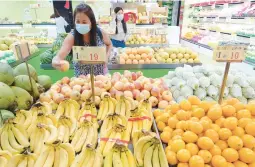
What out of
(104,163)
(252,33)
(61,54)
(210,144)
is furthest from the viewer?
(252,33)

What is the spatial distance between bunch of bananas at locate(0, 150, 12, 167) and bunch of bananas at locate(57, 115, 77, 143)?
27cm

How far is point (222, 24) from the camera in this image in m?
7.50

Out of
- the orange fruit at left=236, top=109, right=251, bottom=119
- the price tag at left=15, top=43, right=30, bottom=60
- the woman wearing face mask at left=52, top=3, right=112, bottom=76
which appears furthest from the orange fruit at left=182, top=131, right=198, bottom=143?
the woman wearing face mask at left=52, top=3, right=112, bottom=76

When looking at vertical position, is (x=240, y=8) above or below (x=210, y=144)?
above

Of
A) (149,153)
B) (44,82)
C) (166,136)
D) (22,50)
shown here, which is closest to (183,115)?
(166,136)

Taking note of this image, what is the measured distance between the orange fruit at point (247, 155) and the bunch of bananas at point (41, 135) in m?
1.03

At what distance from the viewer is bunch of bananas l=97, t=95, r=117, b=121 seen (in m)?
1.54

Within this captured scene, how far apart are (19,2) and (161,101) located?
9395 mm

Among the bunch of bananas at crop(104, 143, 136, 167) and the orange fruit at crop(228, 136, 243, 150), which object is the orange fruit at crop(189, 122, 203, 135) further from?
the bunch of bananas at crop(104, 143, 136, 167)

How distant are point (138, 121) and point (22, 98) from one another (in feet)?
3.08

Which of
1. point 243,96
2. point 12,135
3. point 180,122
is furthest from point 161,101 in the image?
point 12,135

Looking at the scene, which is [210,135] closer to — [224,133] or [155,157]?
[224,133]

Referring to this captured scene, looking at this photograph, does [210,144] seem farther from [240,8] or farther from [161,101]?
[240,8]

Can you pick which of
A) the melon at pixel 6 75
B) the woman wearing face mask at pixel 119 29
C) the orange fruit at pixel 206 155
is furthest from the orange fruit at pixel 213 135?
the woman wearing face mask at pixel 119 29
